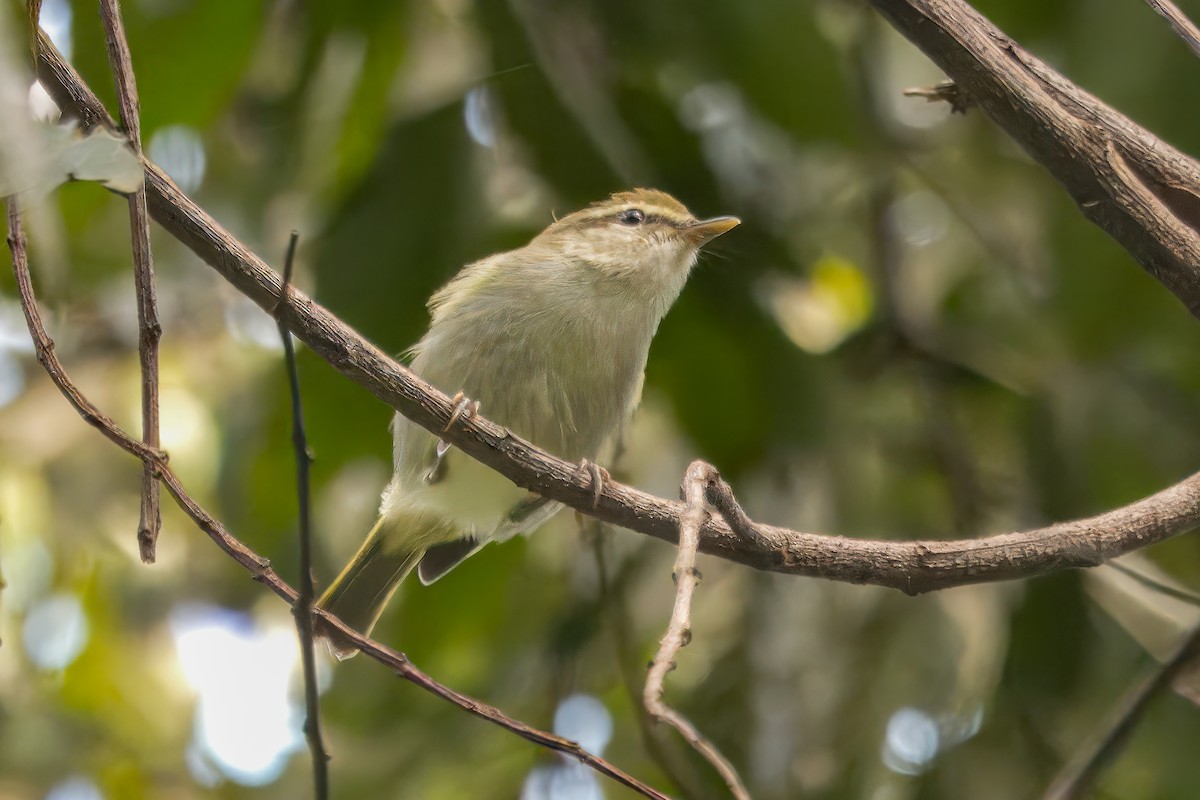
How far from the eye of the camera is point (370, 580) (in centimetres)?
309

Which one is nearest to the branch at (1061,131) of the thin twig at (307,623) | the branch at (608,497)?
the branch at (608,497)

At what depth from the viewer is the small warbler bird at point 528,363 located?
2.71 m

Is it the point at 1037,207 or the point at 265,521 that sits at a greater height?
the point at 1037,207

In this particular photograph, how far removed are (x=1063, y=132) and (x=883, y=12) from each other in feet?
1.10

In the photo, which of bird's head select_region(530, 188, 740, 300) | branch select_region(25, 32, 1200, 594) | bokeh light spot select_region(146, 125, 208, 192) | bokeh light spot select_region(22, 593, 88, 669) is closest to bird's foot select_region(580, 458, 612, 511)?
branch select_region(25, 32, 1200, 594)

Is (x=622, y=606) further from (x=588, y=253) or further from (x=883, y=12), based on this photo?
(x=883, y=12)

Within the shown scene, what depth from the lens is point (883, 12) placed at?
6.01 feet

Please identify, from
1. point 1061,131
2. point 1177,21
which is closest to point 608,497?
point 1061,131

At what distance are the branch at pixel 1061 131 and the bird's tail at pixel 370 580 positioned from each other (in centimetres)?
183

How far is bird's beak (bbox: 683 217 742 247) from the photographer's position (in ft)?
9.94

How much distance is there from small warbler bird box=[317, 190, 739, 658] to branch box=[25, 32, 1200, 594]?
2.15 ft

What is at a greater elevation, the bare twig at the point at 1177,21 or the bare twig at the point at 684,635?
the bare twig at the point at 1177,21

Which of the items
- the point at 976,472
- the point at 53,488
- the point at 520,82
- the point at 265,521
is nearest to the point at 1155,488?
the point at 976,472

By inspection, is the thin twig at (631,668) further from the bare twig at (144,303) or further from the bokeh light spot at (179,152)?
the bokeh light spot at (179,152)
